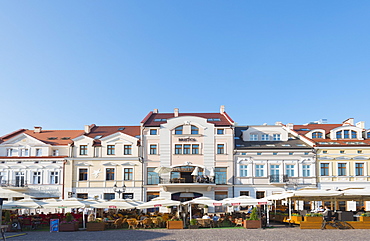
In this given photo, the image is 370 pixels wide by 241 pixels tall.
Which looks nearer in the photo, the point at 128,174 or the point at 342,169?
the point at 342,169

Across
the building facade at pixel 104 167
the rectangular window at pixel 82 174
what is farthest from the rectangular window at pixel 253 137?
the rectangular window at pixel 82 174

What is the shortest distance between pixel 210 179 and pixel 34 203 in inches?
680

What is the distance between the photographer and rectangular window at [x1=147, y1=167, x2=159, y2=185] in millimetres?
41375

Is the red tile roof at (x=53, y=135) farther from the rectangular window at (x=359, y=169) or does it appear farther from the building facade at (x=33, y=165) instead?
the rectangular window at (x=359, y=169)

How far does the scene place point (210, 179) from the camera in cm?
4034

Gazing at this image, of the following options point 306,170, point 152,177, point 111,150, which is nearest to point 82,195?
point 111,150

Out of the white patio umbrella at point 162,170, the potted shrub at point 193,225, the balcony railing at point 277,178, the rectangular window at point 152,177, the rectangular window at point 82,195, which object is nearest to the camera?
the potted shrub at point 193,225

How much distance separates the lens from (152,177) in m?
41.5

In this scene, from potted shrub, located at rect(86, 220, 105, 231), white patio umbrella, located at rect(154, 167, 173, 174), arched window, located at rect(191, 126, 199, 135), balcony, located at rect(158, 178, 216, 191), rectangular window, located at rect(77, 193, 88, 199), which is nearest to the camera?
potted shrub, located at rect(86, 220, 105, 231)

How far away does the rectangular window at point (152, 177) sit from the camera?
41.4m

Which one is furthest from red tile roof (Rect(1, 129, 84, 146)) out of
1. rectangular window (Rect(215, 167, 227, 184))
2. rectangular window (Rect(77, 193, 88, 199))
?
→ rectangular window (Rect(215, 167, 227, 184))

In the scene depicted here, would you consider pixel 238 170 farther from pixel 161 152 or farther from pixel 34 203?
pixel 34 203

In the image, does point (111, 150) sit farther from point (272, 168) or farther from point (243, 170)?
point (272, 168)

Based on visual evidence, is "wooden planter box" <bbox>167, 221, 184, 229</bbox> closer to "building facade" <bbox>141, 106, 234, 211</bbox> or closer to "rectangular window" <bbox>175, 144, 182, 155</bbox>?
"building facade" <bbox>141, 106, 234, 211</bbox>
